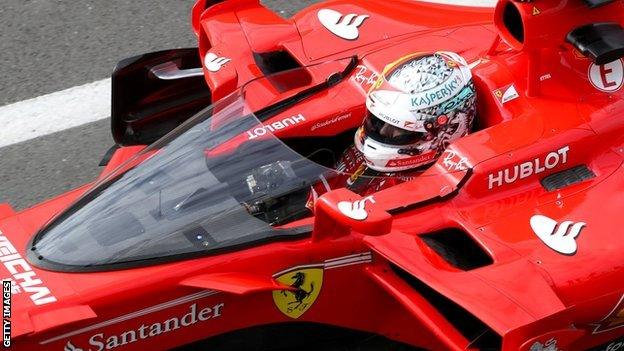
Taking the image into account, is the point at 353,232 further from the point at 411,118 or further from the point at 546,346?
the point at 546,346

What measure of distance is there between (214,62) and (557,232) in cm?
187

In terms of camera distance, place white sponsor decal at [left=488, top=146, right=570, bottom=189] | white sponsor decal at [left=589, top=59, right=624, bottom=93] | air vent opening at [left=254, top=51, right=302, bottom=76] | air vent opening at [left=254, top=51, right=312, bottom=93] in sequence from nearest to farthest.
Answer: white sponsor decal at [left=488, top=146, right=570, bottom=189], white sponsor decal at [left=589, top=59, right=624, bottom=93], air vent opening at [left=254, top=51, right=312, bottom=93], air vent opening at [left=254, top=51, right=302, bottom=76]

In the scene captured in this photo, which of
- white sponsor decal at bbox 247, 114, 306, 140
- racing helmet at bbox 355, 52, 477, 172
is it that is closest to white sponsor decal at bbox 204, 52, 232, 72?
white sponsor decal at bbox 247, 114, 306, 140

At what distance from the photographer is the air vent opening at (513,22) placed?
5266 millimetres

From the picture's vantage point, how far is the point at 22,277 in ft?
14.9

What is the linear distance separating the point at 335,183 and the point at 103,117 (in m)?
2.46

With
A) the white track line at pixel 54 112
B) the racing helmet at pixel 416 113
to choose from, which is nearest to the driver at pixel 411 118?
the racing helmet at pixel 416 113

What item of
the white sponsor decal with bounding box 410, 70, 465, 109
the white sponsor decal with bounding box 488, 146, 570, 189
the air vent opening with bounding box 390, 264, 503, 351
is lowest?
the air vent opening with bounding box 390, 264, 503, 351

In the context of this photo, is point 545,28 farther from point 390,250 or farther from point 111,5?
point 111,5

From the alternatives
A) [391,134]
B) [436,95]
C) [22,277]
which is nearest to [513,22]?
[436,95]

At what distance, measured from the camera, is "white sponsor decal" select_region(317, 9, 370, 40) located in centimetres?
592

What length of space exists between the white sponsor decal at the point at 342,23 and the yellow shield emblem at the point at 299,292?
63.7 inches

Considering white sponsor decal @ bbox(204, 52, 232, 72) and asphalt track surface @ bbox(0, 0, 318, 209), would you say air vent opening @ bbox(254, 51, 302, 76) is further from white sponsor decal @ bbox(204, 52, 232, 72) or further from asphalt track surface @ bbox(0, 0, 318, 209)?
asphalt track surface @ bbox(0, 0, 318, 209)

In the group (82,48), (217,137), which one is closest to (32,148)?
(82,48)
